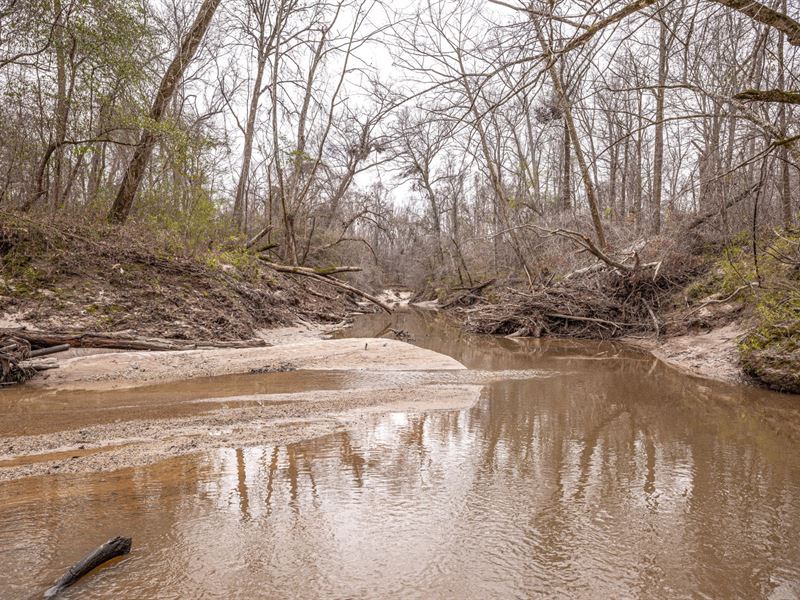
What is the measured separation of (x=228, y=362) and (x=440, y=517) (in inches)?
204

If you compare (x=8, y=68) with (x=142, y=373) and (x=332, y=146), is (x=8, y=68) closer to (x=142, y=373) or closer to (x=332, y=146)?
(x=142, y=373)

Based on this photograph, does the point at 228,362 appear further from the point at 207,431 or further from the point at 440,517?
the point at 440,517

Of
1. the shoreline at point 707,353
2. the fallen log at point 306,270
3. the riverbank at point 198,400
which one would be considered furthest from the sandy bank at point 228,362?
the fallen log at point 306,270

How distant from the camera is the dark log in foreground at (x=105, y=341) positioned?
20.2 ft

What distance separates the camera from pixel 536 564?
2145mm

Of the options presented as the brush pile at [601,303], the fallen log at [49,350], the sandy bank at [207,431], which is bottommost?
the sandy bank at [207,431]

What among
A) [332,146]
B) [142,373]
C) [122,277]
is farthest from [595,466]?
[332,146]

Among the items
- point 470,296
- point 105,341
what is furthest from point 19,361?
point 470,296

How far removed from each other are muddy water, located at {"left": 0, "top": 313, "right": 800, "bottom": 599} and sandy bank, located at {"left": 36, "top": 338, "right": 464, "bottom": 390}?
1677mm

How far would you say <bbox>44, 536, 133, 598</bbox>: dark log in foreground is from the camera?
5.90ft

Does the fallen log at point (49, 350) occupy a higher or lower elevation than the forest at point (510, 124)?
lower

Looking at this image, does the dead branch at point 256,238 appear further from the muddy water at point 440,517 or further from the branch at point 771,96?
the branch at point 771,96

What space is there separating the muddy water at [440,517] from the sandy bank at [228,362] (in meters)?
1.68

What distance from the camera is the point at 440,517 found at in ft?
8.51
